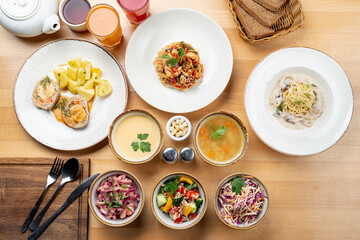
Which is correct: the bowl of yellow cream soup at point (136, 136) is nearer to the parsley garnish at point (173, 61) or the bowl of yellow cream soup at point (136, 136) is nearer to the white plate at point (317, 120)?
the parsley garnish at point (173, 61)

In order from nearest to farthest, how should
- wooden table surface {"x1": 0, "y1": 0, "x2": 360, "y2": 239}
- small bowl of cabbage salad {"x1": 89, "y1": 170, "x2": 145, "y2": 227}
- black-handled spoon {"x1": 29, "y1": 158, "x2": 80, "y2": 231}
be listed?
1. small bowl of cabbage salad {"x1": 89, "y1": 170, "x2": 145, "y2": 227}
2. black-handled spoon {"x1": 29, "y1": 158, "x2": 80, "y2": 231}
3. wooden table surface {"x1": 0, "y1": 0, "x2": 360, "y2": 239}

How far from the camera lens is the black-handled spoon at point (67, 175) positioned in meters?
1.79

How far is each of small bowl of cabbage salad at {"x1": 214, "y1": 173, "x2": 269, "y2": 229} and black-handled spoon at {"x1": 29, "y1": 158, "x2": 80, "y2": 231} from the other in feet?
2.84

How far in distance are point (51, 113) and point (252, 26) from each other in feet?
4.63

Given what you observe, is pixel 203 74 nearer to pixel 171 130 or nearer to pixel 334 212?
pixel 171 130

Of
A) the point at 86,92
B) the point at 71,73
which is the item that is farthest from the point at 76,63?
the point at 86,92

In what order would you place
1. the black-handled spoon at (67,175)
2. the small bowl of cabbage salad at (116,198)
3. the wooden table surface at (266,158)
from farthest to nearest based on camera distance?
the wooden table surface at (266,158) < the black-handled spoon at (67,175) < the small bowl of cabbage salad at (116,198)

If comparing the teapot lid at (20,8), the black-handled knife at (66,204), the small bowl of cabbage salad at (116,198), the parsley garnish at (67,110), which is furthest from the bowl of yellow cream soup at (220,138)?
the teapot lid at (20,8)

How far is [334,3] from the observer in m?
1.99

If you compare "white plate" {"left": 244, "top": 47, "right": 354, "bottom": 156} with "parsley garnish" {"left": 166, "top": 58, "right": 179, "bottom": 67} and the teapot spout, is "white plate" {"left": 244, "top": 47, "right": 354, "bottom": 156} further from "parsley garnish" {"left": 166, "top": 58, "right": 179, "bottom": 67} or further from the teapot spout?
the teapot spout

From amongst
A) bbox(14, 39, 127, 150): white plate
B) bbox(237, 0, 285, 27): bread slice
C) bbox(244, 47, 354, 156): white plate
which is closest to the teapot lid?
bbox(14, 39, 127, 150): white plate

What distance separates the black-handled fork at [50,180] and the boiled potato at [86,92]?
0.43m

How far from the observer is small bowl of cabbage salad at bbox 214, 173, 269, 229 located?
1698 millimetres

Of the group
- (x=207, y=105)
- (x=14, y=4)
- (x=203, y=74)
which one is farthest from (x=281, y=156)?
(x=14, y=4)
